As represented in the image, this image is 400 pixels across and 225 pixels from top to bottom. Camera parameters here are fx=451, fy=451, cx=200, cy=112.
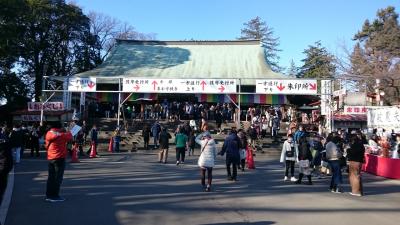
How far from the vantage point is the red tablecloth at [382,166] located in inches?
645

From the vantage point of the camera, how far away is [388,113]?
2223 centimetres

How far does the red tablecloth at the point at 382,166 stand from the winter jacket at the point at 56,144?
39.7 ft

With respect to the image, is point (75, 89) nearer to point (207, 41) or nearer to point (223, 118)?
point (223, 118)

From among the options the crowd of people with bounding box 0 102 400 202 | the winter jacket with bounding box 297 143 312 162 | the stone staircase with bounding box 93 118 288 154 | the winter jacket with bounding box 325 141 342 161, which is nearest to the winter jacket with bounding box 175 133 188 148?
the crowd of people with bounding box 0 102 400 202

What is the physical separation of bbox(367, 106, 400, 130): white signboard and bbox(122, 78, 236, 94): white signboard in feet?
25.1

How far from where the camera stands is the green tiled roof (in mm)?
37250

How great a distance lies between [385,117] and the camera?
2262cm

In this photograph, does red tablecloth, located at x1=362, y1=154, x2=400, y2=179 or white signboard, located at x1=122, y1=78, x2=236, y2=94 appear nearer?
red tablecloth, located at x1=362, y1=154, x2=400, y2=179

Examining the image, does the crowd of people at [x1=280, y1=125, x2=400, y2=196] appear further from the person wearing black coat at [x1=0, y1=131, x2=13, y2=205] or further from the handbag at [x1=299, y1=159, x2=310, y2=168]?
the person wearing black coat at [x1=0, y1=131, x2=13, y2=205]

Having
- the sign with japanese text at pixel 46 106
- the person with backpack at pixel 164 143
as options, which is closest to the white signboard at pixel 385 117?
the person with backpack at pixel 164 143

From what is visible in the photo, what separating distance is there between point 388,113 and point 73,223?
1868 centimetres

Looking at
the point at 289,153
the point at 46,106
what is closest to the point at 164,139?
the point at 289,153

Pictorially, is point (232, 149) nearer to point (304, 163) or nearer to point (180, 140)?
point (304, 163)

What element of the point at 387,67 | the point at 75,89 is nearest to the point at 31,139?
the point at 75,89
